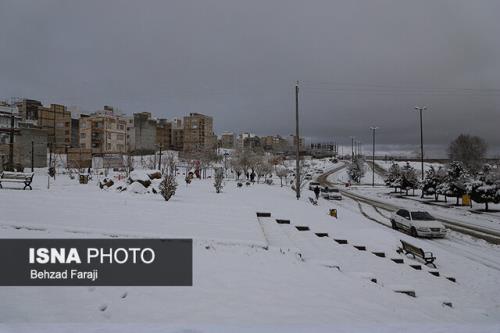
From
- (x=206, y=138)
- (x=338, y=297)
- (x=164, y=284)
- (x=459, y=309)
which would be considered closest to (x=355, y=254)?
(x=459, y=309)

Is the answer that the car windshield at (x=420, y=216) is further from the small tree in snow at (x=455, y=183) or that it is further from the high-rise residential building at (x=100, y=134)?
the high-rise residential building at (x=100, y=134)

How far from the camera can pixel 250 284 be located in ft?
20.2

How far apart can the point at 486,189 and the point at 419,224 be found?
1378cm

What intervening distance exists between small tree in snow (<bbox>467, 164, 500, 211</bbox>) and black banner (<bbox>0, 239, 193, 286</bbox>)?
26794mm

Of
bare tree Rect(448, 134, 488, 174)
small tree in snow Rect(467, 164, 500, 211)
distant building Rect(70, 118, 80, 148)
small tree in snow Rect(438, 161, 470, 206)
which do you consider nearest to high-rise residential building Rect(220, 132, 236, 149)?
distant building Rect(70, 118, 80, 148)

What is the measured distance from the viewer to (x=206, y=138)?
128m

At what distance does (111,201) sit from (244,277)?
837cm

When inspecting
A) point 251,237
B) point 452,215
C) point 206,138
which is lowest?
point 452,215

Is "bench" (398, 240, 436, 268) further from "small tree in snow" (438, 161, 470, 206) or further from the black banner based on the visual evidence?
"small tree in snow" (438, 161, 470, 206)

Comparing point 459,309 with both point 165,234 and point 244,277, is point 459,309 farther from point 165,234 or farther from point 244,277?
point 165,234

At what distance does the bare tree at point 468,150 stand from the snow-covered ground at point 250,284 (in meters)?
57.9

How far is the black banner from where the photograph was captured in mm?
5699

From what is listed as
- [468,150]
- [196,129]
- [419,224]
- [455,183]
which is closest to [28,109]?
[196,129]

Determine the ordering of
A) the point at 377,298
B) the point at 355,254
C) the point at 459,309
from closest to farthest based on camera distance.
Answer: the point at 377,298, the point at 459,309, the point at 355,254
